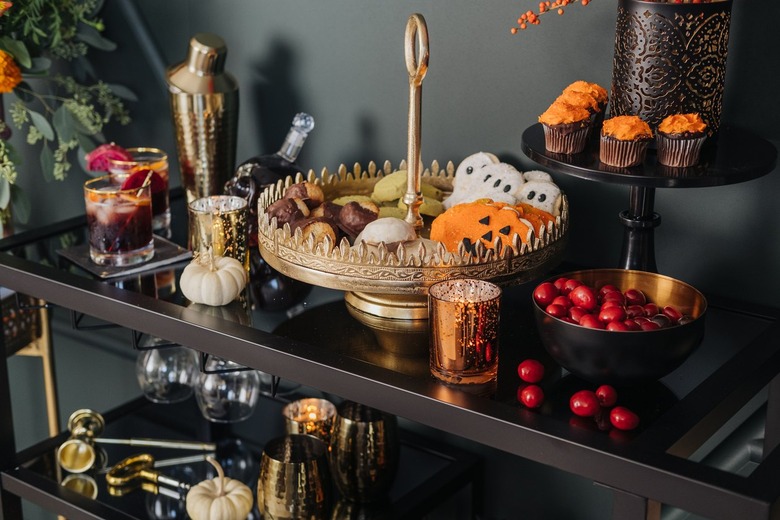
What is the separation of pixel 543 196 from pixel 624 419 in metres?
0.40

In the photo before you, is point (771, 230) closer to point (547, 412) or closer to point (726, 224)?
point (726, 224)

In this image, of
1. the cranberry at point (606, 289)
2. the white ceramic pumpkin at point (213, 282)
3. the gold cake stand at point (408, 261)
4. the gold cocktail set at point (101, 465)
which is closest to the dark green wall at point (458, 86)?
the gold cake stand at point (408, 261)

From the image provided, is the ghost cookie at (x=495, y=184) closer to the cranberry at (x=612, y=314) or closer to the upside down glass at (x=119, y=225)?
the cranberry at (x=612, y=314)

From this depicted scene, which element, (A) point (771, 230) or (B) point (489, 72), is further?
(B) point (489, 72)

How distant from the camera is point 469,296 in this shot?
3.43 feet

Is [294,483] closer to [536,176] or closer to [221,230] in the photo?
[221,230]

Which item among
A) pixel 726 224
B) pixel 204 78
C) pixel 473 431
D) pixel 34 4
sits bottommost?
pixel 473 431

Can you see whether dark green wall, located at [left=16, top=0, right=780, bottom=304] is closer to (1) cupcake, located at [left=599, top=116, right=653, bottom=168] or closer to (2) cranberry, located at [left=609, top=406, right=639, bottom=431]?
(1) cupcake, located at [left=599, top=116, right=653, bottom=168]

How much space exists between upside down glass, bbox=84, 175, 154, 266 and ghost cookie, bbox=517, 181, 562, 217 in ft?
1.68

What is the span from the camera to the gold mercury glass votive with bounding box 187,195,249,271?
4.20 ft

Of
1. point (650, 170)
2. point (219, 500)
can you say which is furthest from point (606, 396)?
point (219, 500)

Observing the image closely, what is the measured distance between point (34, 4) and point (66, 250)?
46cm

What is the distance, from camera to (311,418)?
5.00ft

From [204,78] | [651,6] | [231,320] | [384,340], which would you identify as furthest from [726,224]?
[204,78]
